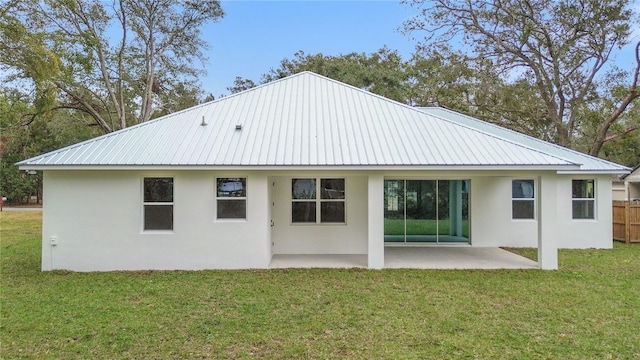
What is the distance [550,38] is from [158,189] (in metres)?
19.8

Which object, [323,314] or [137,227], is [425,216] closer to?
[323,314]

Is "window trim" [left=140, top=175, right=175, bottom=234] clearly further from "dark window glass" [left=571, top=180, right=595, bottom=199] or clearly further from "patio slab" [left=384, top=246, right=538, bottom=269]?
"dark window glass" [left=571, top=180, right=595, bottom=199]

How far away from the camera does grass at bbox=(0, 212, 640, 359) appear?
4832 millimetres

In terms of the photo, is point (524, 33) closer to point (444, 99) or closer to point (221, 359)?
point (444, 99)

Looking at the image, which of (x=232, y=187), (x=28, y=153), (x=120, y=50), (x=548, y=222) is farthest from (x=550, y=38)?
(x=28, y=153)

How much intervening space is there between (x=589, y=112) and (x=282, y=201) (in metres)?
19.4

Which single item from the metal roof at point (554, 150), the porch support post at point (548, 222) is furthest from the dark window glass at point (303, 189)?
the porch support post at point (548, 222)

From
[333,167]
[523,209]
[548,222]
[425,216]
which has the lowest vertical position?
[425,216]

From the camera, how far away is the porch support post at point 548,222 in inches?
356

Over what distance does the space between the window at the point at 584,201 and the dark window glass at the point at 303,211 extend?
8741 millimetres

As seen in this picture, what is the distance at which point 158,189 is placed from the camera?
9.41 meters

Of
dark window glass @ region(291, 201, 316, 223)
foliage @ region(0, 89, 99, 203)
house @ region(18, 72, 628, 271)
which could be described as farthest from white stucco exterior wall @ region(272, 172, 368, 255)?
foliage @ region(0, 89, 99, 203)

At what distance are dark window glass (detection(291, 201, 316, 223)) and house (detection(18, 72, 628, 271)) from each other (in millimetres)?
30

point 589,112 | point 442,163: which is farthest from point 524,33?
point 442,163
